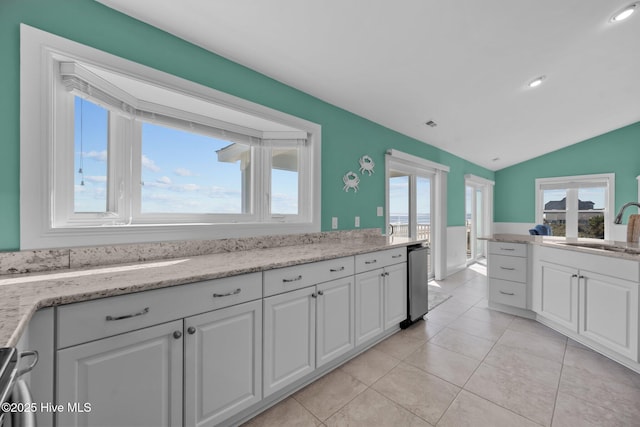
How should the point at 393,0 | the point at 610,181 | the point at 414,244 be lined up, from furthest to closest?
the point at 610,181 < the point at 414,244 < the point at 393,0

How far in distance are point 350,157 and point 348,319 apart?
5.51ft

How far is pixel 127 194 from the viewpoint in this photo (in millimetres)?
1638

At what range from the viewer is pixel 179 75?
5.49 feet

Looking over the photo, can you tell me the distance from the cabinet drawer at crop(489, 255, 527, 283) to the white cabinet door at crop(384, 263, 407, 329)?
1.34 m

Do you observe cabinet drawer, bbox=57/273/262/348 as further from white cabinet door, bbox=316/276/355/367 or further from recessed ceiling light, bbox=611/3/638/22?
recessed ceiling light, bbox=611/3/638/22

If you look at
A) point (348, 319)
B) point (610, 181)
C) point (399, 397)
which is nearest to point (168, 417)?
point (348, 319)

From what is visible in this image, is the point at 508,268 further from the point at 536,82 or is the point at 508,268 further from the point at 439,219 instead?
the point at 536,82

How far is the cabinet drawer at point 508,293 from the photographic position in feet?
9.42

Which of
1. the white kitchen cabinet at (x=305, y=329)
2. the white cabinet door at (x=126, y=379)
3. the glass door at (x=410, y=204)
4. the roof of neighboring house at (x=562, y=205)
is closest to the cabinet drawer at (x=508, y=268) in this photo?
the glass door at (x=410, y=204)

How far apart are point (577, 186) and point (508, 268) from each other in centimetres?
428

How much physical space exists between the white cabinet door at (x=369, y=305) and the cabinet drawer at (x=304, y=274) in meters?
0.21

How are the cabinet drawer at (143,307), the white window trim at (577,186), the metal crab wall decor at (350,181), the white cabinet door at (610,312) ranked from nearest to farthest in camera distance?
1. the cabinet drawer at (143,307)
2. the white cabinet door at (610,312)
3. the metal crab wall decor at (350,181)
4. the white window trim at (577,186)

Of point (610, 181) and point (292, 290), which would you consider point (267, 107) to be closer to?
point (292, 290)

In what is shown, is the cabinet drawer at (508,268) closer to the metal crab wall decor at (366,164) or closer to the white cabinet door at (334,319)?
the metal crab wall decor at (366,164)
